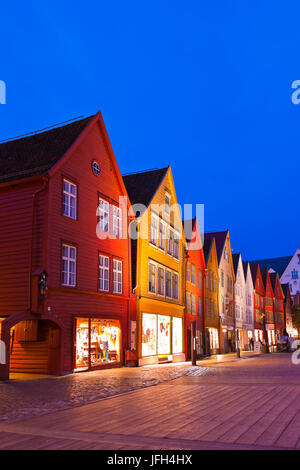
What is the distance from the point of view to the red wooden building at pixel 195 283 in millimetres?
41322

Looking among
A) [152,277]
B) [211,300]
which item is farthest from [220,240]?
[152,277]

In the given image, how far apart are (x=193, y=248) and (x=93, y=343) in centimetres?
2143

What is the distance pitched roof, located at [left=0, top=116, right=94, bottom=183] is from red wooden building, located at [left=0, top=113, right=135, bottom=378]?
0.25 feet

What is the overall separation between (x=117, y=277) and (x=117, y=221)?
3182mm

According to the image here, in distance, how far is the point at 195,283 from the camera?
44031 millimetres

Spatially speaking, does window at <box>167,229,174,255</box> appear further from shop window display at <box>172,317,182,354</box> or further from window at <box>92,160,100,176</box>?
window at <box>92,160,100,176</box>

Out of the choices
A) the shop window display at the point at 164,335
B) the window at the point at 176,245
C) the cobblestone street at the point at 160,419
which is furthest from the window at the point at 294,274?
the cobblestone street at the point at 160,419

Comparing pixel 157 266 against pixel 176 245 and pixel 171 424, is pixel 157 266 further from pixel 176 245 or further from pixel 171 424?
pixel 171 424

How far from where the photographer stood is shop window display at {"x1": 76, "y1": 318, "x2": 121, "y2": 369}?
22.5 metres

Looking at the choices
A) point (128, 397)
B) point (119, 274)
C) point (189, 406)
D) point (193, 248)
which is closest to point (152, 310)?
point (119, 274)

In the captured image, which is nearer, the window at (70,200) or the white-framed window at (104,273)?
the window at (70,200)

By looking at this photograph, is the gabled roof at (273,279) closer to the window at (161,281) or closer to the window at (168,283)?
the window at (168,283)

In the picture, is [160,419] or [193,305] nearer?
[160,419]
